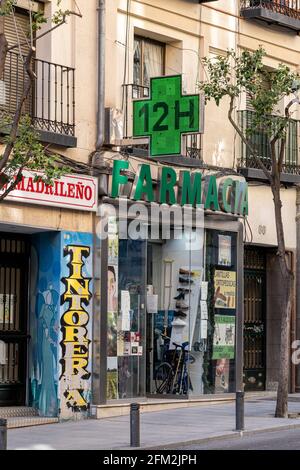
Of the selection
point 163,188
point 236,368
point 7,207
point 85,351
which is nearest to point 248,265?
point 236,368

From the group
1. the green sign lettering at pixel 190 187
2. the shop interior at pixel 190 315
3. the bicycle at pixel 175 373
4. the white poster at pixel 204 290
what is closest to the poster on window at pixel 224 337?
the shop interior at pixel 190 315

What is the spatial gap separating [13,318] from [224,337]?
493cm

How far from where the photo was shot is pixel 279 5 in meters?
25.0

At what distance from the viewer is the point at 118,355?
20.8 m

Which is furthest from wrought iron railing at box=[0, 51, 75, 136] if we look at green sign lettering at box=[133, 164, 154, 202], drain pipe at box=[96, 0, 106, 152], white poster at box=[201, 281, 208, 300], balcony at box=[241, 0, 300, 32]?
balcony at box=[241, 0, 300, 32]

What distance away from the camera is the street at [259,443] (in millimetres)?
16219

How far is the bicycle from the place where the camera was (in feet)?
73.7

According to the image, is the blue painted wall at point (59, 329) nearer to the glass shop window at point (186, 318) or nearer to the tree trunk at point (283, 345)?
the glass shop window at point (186, 318)

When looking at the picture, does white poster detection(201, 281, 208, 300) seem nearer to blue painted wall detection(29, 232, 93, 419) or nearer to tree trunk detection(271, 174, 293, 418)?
tree trunk detection(271, 174, 293, 418)

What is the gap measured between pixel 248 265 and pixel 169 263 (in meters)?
2.94

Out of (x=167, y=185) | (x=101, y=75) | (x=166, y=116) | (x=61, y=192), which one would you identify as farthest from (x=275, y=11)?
(x=61, y=192)

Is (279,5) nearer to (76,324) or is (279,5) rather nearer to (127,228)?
(127,228)

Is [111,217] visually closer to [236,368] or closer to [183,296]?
[183,296]

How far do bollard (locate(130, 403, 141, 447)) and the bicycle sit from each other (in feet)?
21.4
